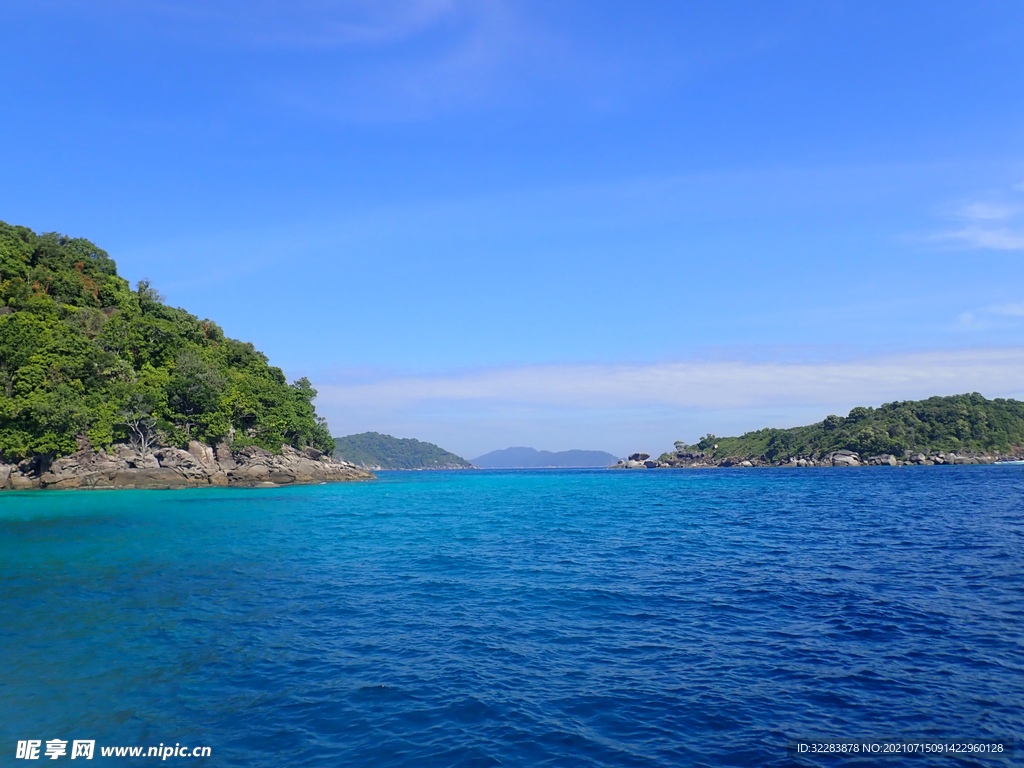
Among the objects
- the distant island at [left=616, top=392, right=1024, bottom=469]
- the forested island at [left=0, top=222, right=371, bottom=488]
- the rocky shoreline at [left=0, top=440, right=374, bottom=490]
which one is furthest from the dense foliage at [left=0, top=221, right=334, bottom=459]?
the distant island at [left=616, top=392, right=1024, bottom=469]

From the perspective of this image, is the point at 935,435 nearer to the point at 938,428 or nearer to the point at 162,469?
the point at 938,428

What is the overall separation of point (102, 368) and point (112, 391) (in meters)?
3.39

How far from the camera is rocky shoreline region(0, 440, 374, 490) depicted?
2640 inches

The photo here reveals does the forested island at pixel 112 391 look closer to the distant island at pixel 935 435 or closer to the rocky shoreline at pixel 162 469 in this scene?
the rocky shoreline at pixel 162 469

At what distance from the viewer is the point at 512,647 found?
45.5 ft

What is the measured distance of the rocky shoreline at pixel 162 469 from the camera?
6706cm

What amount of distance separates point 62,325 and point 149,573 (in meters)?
65.6

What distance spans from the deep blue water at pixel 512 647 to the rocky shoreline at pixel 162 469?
46.9 meters

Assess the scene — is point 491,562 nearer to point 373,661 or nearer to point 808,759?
point 373,661

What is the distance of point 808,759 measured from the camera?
8781 mm

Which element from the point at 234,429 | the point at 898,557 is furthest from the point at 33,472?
the point at 898,557

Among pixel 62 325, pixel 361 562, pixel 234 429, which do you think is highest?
pixel 62 325

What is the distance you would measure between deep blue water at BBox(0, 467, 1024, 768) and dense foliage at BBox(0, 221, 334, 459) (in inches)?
1821

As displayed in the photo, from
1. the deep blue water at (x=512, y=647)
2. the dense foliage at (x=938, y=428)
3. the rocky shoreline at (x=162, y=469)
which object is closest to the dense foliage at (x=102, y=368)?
the rocky shoreline at (x=162, y=469)
